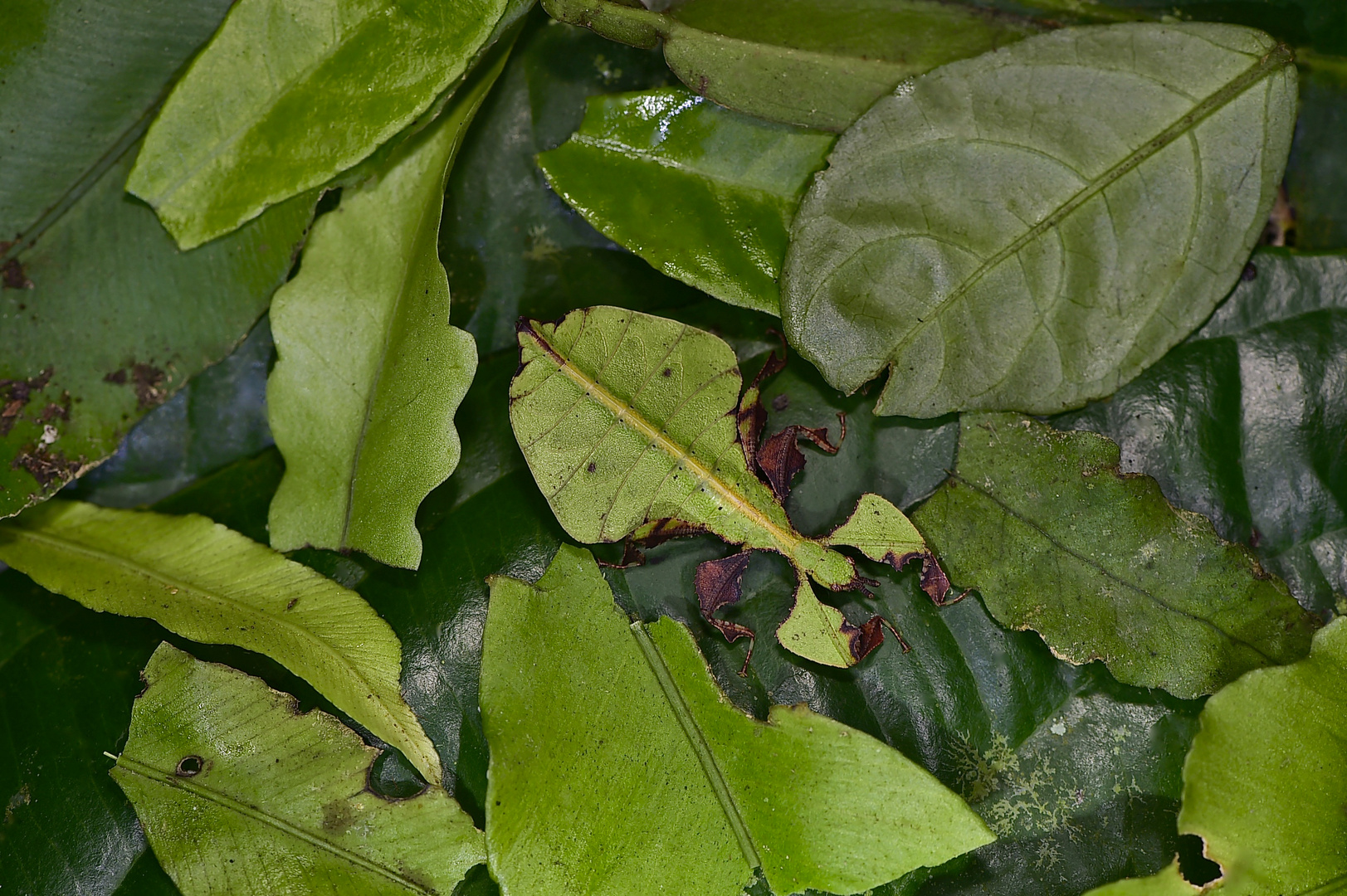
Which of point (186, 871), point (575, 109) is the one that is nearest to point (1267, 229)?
point (575, 109)

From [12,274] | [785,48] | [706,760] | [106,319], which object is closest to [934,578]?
[706,760]

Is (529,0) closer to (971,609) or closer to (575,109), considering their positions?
(575,109)

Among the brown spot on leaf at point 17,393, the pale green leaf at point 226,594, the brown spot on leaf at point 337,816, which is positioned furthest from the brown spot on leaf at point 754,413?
the brown spot on leaf at point 17,393

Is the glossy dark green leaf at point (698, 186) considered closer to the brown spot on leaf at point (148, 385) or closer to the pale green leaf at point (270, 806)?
the brown spot on leaf at point (148, 385)

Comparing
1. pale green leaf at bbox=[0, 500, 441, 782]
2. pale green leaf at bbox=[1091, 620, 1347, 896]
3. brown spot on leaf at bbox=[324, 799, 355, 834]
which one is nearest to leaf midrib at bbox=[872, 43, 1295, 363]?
pale green leaf at bbox=[1091, 620, 1347, 896]

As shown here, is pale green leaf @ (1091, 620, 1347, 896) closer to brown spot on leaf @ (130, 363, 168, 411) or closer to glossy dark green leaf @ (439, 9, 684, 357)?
glossy dark green leaf @ (439, 9, 684, 357)

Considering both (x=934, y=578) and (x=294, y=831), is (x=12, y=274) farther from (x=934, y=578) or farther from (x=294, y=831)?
(x=934, y=578)
